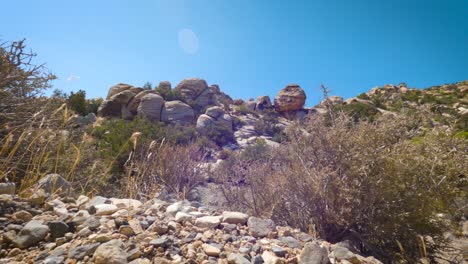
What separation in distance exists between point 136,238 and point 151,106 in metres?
17.0

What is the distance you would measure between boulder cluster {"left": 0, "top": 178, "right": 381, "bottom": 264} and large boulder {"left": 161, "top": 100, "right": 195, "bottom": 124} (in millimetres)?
15295

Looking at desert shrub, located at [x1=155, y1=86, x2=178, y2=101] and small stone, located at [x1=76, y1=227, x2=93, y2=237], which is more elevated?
desert shrub, located at [x1=155, y1=86, x2=178, y2=101]

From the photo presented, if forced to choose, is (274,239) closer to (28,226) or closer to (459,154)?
(28,226)

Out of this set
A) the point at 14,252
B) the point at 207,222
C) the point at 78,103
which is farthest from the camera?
the point at 78,103

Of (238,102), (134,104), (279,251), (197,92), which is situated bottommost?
(279,251)

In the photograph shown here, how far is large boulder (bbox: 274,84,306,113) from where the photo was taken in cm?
2328

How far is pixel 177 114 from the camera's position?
17250mm

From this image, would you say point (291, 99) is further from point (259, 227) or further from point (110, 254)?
point (110, 254)

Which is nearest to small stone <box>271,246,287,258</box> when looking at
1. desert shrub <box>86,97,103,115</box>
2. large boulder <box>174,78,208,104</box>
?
desert shrub <box>86,97,103,115</box>

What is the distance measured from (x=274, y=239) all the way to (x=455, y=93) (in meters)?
28.0

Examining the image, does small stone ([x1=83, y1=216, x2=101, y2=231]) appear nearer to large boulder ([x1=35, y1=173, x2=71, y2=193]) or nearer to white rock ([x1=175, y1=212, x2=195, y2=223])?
white rock ([x1=175, y1=212, x2=195, y2=223])

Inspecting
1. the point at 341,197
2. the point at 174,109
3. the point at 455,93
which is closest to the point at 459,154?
the point at 341,197

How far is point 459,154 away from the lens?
2.38 metres

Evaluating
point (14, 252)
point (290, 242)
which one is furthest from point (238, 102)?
point (14, 252)
